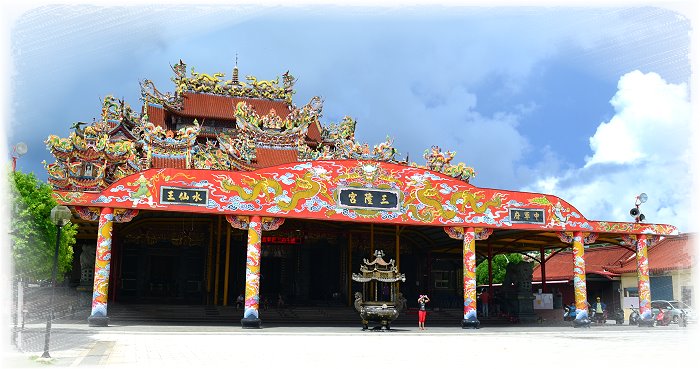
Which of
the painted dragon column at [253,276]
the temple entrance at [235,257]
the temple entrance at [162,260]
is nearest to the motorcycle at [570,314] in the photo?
the temple entrance at [235,257]

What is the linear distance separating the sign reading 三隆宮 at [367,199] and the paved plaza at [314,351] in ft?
18.6

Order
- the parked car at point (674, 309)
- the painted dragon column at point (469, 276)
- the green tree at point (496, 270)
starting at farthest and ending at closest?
1. the green tree at point (496, 270)
2. the parked car at point (674, 309)
3. the painted dragon column at point (469, 276)

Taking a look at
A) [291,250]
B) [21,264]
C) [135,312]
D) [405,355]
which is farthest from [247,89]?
[405,355]

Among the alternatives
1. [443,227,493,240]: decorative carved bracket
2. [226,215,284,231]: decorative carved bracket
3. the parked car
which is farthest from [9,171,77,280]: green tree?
the parked car

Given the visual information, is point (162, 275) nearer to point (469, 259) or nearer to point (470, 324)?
point (469, 259)

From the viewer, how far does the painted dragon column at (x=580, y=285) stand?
23609mm

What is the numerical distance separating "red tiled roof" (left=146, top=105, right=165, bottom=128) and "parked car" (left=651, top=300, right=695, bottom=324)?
90.4 feet

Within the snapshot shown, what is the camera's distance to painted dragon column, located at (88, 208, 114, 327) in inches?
751

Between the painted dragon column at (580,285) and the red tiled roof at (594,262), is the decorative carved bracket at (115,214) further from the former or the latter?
the red tiled roof at (594,262)

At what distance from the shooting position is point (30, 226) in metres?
14.0

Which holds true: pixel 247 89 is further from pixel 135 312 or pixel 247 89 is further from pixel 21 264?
pixel 21 264

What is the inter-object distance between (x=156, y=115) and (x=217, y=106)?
359 centimetres

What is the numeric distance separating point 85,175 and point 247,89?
12.7 meters

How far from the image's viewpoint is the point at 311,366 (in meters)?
9.79
